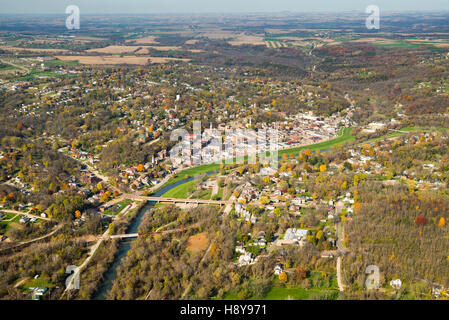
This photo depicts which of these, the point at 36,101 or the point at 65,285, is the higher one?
the point at 36,101

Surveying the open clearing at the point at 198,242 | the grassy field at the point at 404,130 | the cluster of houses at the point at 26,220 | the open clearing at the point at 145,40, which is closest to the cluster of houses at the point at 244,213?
the open clearing at the point at 198,242

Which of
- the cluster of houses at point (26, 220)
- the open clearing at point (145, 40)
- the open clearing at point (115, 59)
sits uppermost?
the open clearing at point (145, 40)

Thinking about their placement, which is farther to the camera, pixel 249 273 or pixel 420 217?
pixel 420 217

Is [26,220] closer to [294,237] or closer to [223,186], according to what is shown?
[223,186]

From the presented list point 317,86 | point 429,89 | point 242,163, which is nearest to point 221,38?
point 317,86

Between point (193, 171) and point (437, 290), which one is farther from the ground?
point (193, 171)

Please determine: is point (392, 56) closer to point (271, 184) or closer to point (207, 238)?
point (271, 184)

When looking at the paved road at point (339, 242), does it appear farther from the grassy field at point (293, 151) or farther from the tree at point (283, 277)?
the grassy field at point (293, 151)

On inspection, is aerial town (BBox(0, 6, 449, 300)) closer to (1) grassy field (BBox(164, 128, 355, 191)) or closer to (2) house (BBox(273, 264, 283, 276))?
(2) house (BBox(273, 264, 283, 276))

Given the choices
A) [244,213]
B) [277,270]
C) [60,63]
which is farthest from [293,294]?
[60,63]
